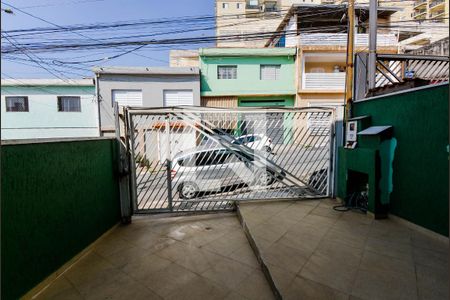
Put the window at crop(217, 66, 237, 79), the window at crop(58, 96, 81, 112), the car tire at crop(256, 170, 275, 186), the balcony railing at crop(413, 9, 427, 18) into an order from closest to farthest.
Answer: the car tire at crop(256, 170, 275, 186) → the window at crop(58, 96, 81, 112) → the window at crop(217, 66, 237, 79) → the balcony railing at crop(413, 9, 427, 18)

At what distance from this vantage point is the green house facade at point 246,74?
41.7 feet

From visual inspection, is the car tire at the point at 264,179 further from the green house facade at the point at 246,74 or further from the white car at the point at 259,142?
the green house facade at the point at 246,74

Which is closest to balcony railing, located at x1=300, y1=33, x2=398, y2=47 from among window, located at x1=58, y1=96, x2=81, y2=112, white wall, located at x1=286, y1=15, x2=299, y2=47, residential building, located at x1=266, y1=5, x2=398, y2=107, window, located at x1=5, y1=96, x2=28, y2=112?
residential building, located at x1=266, y1=5, x2=398, y2=107

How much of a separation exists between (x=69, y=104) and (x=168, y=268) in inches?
534

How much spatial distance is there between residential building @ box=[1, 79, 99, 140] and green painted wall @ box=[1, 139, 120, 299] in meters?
10.8

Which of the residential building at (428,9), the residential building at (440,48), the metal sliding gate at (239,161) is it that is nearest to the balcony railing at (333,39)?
the residential building at (440,48)

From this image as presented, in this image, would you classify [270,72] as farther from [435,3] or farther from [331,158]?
[435,3]

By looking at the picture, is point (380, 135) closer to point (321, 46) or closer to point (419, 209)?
point (419, 209)

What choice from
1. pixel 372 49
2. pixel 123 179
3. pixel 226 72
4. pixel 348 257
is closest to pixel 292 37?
pixel 226 72

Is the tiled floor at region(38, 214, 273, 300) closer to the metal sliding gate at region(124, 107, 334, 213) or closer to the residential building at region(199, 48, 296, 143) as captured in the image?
the metal sliding gate at region(124, 107, 334, 213)

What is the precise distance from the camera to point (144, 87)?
12.3 metres

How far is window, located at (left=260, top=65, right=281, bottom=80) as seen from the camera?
13.0 m

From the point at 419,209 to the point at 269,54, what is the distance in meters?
11.5

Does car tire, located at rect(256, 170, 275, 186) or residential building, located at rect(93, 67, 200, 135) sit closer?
car tire, located at rect(256, 170, 275, 186)
